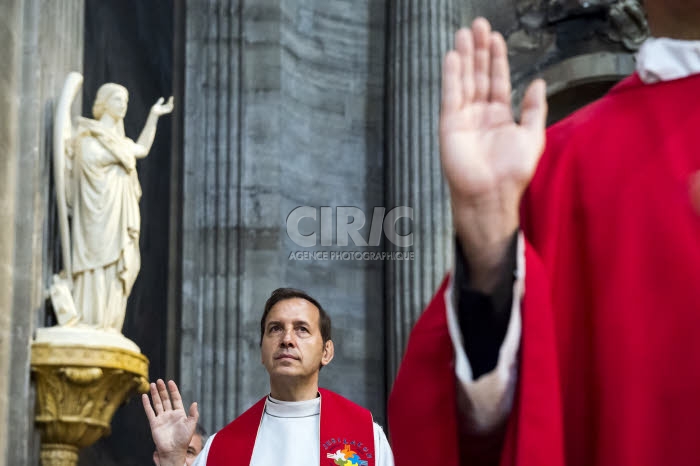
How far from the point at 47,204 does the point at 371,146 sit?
4111 millimetres

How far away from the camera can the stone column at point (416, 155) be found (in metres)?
10.7

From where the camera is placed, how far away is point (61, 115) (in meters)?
7.93

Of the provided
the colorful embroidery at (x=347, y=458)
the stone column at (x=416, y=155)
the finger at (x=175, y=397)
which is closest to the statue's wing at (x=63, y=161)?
the finger at (x=175, y=397)

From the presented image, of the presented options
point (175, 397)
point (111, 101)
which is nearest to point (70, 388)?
point (111, 101)

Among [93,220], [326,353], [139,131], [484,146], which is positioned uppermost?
[139,131]

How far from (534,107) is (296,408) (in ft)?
10.7

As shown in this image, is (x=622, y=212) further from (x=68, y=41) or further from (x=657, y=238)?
(x=68, y=41)

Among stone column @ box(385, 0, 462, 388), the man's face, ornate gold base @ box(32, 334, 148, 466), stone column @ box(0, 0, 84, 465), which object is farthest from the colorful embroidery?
stone column @ box(385, 0, 462, 388)

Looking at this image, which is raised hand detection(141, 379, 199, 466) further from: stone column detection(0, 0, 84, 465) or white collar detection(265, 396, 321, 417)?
stone column detection(0, 0, 84, 465)

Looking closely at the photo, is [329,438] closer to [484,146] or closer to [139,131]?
[484,146]

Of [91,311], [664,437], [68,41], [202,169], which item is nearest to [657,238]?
[664,437]

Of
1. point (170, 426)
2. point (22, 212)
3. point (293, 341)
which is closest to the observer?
point (293, 341)

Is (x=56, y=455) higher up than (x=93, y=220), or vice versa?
(x=93, y=220)

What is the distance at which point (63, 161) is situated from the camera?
26.0 feet
